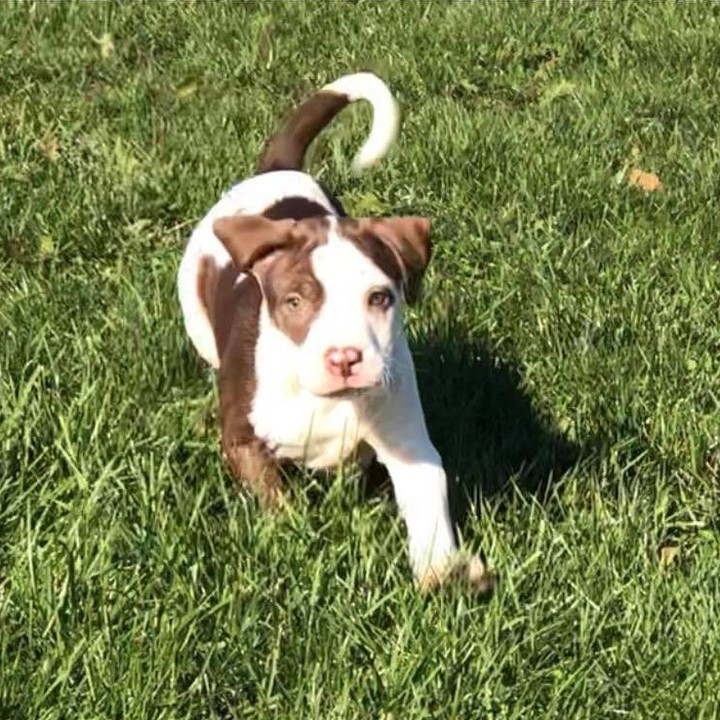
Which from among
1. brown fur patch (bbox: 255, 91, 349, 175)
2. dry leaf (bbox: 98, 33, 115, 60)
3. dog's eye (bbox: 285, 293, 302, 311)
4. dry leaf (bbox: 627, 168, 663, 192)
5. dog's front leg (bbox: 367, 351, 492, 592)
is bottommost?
dog's front leg (bbox: 367, 351, 492, 592)

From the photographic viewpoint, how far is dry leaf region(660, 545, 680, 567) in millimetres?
3202

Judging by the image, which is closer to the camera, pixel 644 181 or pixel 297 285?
pixel 297 285

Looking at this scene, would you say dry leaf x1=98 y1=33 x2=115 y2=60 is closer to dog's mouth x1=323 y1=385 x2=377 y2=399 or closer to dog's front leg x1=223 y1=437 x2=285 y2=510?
dog's front leg x1=223 y1=437 x2=285 y2=510

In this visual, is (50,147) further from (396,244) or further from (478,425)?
(396,244)

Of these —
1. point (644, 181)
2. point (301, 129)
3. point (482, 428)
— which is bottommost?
point (482, 428)

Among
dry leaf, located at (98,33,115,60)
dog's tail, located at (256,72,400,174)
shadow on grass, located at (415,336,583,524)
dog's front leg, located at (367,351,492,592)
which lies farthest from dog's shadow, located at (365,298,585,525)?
dry leaf, located at (98,33,115,60)

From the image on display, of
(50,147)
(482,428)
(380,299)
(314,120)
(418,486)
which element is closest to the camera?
(380,299)

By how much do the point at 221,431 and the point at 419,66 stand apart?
366 cm

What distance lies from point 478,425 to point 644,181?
1.87 m

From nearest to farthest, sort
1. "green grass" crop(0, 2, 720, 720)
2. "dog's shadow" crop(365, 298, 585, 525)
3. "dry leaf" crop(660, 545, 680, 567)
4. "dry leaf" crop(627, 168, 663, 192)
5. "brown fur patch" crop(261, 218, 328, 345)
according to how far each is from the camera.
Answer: "green grass" crop(0, 2, 720, 720), "brown fur patch" crop(261, 218, 328, 345), "dry leaf" crop(660, 545, 680, 567), "dog's shadow" crop(365, 298, 585, 525), "dry leaf" crop(627, 168, 663, 192)

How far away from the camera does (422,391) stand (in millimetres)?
3998

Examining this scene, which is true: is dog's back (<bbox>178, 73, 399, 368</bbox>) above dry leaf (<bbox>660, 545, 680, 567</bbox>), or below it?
above

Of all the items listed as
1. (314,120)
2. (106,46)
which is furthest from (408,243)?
(106,46)

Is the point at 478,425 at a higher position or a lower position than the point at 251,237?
lower
